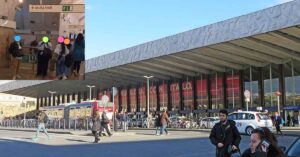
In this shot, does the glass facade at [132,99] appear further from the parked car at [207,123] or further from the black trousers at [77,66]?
the black trousers at [77,66]

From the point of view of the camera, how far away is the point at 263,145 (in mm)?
5449

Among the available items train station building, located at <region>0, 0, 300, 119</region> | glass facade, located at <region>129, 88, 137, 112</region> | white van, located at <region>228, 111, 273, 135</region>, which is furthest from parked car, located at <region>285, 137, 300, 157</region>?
glass facade, located at <region>129, 88, 137, 112</region>

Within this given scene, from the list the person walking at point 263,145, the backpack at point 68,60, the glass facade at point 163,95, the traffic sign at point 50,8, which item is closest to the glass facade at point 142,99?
the glass facade at point 163,95

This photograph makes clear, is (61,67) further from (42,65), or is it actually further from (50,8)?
(50,8)

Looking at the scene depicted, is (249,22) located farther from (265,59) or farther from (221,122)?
(221,122)

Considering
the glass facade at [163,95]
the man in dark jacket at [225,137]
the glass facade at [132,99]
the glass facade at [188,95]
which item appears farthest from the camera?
the glass facade at [132,99]

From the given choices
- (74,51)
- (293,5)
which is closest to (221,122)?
(74,51)

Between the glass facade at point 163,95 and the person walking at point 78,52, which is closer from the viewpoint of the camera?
the person walking at point 78,52

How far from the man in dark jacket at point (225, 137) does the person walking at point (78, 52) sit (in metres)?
2.59

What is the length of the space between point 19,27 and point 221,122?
3.82 m

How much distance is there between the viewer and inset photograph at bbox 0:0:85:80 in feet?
25.9

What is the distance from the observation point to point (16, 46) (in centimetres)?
787

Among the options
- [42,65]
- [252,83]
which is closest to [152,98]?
[252,83]

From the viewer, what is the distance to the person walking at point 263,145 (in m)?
5.42
